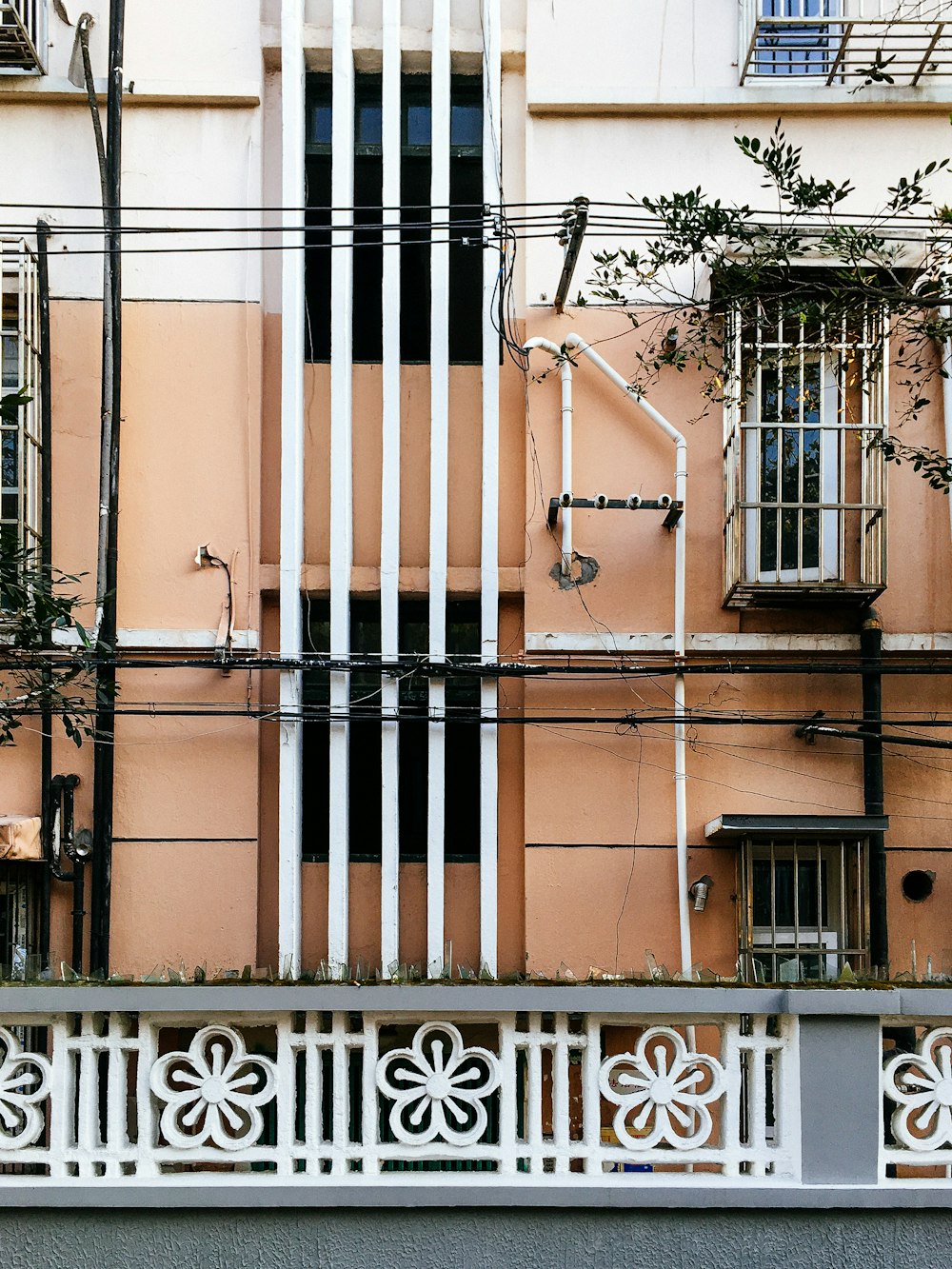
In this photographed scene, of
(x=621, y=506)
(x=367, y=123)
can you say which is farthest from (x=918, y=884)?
(x=367, y=123)

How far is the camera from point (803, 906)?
9.65 metres

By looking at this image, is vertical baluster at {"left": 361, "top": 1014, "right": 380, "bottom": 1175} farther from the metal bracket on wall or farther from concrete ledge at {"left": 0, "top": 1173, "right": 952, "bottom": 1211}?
the metal bracket on wall

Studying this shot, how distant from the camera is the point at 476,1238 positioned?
14.8 ft

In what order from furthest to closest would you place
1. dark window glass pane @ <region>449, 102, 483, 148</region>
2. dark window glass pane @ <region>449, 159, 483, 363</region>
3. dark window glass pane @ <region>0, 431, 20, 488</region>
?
dark window glass pane @ <region>449, 102, 483, 148</region>
dark window glass pane @ <region>449, 159, 483, 363</region>
dark window glass pane @ <region>0, 431, 20, 488</region>

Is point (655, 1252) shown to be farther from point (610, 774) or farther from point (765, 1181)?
point (610, 774)

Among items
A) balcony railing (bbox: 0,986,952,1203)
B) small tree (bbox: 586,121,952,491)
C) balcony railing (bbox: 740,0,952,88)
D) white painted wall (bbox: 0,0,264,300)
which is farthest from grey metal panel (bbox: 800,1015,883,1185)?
balcony railing (bbox: 740,0,952,88)

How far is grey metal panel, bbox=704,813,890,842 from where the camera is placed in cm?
909

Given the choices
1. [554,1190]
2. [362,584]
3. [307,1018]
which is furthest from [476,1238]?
[362,584]

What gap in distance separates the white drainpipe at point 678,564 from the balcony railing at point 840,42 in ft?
8.49

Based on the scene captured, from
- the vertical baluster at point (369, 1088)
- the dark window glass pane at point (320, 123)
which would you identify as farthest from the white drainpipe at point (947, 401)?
the vertical baluster at point (369, 1088)

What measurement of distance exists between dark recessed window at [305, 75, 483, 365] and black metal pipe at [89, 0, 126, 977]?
1532 millimetres

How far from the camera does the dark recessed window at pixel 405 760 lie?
32.1 feet

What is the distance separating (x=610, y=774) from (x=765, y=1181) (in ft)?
17.0

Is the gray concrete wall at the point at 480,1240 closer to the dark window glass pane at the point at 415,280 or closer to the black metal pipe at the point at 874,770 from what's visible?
the black metal pipe at the point at 874,770
